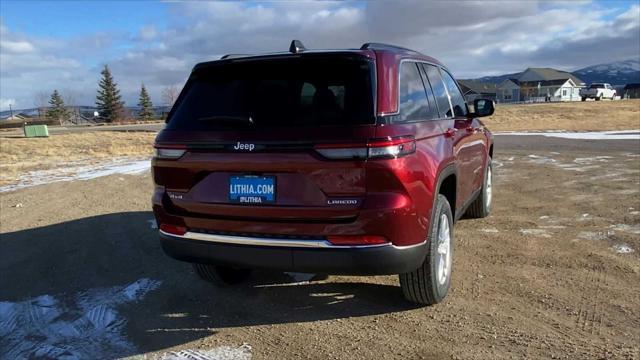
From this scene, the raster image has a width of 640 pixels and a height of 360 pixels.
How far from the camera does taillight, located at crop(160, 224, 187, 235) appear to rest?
3557 mm

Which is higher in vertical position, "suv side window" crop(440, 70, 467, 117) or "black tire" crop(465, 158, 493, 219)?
"suv side window" crop(440, 70, 467, 117)

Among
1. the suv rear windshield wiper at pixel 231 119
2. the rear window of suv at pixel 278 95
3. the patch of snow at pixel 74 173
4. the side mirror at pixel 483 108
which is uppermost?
the rear window of suv at pixel 278 95

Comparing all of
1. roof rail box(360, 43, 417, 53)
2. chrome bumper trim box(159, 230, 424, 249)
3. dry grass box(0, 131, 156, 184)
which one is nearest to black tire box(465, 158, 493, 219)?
roof rail box(360, 43, 417, 53)

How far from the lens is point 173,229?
3.61 metres

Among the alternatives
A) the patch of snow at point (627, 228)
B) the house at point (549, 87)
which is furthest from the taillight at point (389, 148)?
the house at point (549, 87)

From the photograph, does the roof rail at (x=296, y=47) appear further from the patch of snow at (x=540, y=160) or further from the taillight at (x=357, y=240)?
the patch of snow at (x=540, y=160)

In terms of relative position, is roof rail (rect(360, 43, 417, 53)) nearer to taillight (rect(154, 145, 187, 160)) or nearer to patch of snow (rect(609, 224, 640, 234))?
taillight (rect(154, 145, 187, 160))

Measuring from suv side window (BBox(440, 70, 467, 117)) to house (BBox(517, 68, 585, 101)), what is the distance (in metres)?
96.9

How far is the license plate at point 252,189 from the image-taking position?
3.20m

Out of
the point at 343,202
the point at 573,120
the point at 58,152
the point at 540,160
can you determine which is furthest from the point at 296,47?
the point at 573,120

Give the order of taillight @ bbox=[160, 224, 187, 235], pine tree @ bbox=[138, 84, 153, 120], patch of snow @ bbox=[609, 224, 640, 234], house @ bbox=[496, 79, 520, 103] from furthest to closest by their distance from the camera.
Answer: house @ bbox=[496, 79, 520, 103] → pine tree @ bbox=[138, 84, 153, 120] → patch of snow @ bbox=[609, 224, 640, 234] → taillight @ bbox=[160, 224, 187, 235]

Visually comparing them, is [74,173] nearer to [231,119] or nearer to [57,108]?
[231,119]

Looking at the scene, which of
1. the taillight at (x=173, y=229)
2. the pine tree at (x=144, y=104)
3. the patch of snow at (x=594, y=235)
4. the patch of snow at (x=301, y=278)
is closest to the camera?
the taillight at (x=173, y=229)

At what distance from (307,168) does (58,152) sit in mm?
17808
